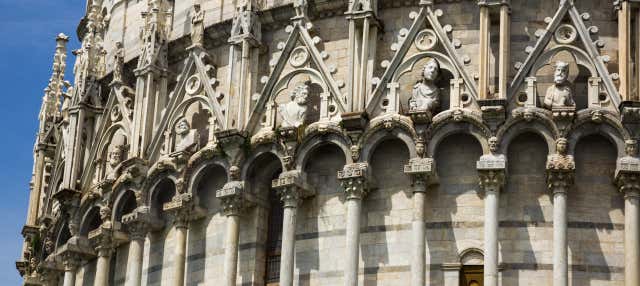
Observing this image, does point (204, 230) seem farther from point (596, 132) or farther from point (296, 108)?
point (596, 132)

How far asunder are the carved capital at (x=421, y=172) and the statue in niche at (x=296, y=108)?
2.65 meters

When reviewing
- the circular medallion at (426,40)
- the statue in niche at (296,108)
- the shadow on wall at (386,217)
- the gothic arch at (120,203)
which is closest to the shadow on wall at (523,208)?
the shadow on wall at (386,217)

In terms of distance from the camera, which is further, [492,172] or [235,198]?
[235,198]

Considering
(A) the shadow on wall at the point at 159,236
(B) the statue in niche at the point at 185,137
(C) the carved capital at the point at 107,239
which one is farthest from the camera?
(C) the carved capital at the point at 107,239

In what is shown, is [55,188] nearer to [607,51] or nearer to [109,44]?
[109,44]

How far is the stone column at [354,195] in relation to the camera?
30594 millimetres

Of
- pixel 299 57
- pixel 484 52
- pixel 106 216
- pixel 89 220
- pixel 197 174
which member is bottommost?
pixel 106 216

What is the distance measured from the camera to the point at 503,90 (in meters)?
30.8

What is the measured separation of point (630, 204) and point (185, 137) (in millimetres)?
9455

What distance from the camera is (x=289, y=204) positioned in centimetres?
3180

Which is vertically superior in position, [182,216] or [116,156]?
[116,156]

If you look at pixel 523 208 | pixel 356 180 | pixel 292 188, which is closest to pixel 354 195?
pixel 356 180

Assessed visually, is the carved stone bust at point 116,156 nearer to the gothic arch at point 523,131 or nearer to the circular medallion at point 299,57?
the circular medallion at point 299,57

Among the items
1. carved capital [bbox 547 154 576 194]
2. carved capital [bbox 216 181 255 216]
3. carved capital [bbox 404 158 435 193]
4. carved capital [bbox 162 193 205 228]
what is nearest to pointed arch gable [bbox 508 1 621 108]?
carved capital [bbox 547 154 576 194]
